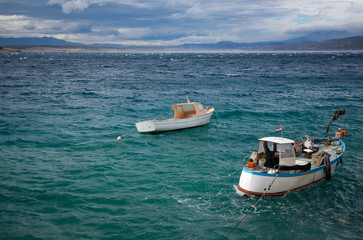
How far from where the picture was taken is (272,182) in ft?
54.1

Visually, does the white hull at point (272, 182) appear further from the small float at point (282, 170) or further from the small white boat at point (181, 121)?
the small white boat at point (181, 121)

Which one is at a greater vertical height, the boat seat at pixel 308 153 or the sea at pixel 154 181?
the boat seat at pixel 308 153

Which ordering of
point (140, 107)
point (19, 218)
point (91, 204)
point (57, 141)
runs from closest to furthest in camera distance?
point (19, 218)
point (91, 204)
point (57, 141)
point (140, 107)

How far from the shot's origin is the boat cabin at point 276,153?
56.3 ft

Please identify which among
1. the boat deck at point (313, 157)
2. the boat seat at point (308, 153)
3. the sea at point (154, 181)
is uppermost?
the boat seat at point (308, 153)

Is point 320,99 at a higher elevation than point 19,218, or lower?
higher

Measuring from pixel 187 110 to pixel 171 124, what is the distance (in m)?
3.85

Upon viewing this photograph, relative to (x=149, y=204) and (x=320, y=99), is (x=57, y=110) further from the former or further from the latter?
(x=320, y=99)

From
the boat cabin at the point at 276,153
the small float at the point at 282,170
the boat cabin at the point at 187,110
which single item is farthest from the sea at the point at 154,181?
the boat cabin at the point at 276,153

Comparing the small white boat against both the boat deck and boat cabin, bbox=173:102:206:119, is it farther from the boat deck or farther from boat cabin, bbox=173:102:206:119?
the boat deck

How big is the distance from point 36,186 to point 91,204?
4.81m

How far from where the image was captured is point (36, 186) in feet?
60.4

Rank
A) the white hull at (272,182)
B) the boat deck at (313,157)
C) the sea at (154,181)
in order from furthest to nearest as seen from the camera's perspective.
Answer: the boat deck at (313,157), the white hull at (272,182), the sea at (154,181)

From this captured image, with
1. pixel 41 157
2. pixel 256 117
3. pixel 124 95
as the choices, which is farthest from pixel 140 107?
pixel 41 157
